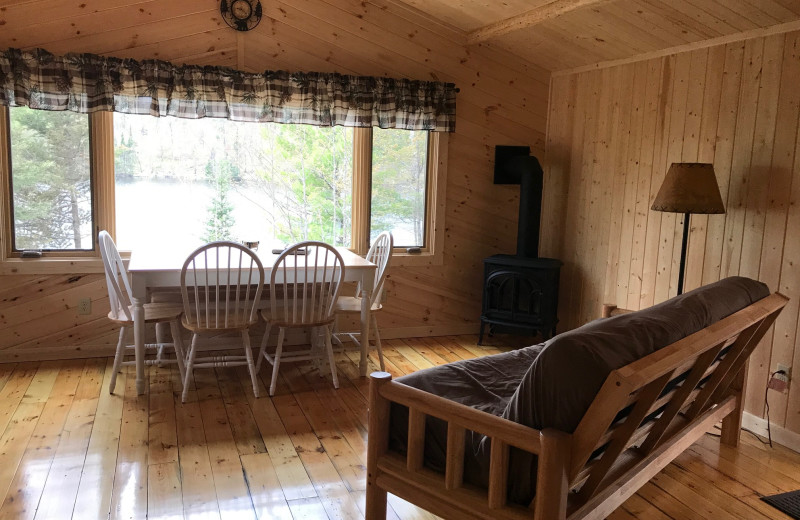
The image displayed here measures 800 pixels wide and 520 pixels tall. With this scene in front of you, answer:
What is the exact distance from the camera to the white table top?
11.9ft

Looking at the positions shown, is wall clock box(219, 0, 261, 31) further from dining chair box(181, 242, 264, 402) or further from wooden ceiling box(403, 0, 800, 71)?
dining chair box(181, 242, 264, 402)

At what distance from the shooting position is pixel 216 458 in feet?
9.98

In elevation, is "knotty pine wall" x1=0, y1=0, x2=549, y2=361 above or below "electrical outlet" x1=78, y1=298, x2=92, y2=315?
above

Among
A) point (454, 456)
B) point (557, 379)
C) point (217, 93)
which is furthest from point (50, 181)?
point (557, 379)

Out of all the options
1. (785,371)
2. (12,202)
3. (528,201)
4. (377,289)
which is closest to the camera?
(785,371)

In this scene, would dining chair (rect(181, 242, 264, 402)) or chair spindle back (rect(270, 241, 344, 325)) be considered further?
chair spindle back (rect(270, 241, 344, 325))

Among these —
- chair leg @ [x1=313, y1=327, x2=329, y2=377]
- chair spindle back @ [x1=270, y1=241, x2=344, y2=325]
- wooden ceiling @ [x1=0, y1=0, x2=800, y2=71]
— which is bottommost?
chair leg @ [x1=313, y1=327, x2=329, y2=377]

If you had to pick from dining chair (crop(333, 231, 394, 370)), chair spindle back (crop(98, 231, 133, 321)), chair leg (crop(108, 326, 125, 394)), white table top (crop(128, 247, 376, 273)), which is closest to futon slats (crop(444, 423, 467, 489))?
white table top (crop(128, 247, 376, 273))

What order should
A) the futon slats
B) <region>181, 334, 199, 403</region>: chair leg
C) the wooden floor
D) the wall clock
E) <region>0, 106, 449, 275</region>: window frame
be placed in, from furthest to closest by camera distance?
the wall clock
<region>0, 106, 449, 275</region>: window frame
<region>181, 334, 199, 403</region>: chair leg
the wooden floor
the futon slats

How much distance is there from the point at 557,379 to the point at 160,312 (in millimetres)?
2786

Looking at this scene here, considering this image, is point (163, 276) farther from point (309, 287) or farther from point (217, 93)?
point (217, 93)

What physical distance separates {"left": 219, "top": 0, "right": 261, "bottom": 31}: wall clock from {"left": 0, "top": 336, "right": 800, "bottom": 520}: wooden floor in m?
2.40

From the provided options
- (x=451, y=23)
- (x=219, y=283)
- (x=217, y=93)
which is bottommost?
(x=219, y=283)

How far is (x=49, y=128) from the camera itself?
4.24 metres
